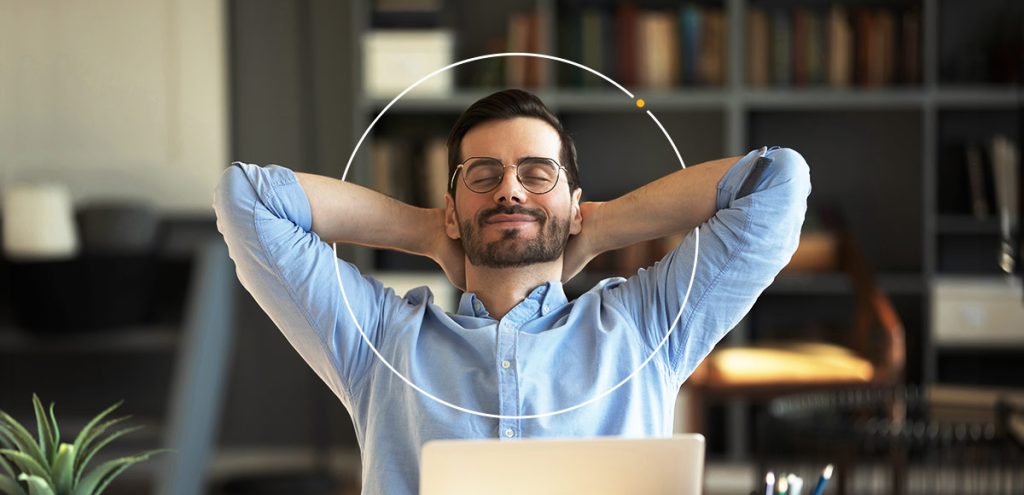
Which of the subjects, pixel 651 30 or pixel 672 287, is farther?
pixel 651 30

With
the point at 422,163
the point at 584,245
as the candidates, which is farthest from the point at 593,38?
the point at 584,245

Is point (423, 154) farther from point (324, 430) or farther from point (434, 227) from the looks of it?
point (434, 227)

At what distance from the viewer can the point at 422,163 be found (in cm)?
446

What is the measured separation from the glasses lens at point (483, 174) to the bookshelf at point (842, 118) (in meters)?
2.76

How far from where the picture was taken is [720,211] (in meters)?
1.62

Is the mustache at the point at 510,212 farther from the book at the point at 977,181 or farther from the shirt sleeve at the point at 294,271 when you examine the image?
the book at the point at 977,181

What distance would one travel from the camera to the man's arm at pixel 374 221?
1.64m

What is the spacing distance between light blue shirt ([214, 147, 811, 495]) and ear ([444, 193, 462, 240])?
0.09 m

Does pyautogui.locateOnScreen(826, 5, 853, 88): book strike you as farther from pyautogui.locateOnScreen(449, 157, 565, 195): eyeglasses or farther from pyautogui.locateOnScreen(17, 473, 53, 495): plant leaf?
pyautogui.locateOnScreen(17, 473, 53, 495): plant leaf

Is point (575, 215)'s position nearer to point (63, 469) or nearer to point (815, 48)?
point (63, 469)

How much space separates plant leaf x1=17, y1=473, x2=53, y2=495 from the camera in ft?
4.64

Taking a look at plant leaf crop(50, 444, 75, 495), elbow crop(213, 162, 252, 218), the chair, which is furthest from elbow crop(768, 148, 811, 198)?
the chair

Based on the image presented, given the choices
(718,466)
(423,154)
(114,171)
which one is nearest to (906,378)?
(718,466)

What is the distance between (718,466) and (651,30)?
1.49 m
